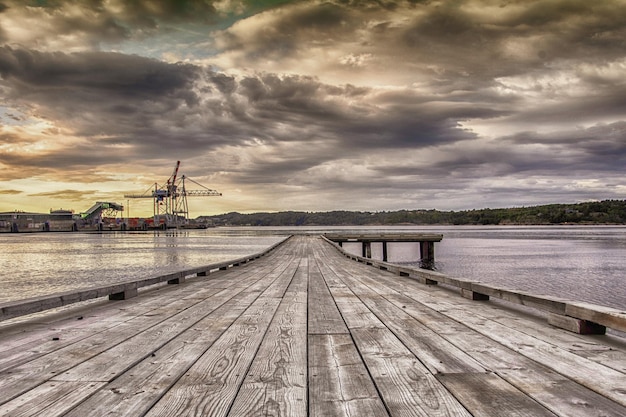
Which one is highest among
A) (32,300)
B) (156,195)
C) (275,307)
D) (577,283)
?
(156,195)

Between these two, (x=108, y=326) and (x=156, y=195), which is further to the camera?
(x=156, y=195)

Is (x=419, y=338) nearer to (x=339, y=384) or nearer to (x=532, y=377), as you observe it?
(x=532, y=377)

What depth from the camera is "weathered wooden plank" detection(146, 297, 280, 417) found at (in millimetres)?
2531

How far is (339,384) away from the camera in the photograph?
9.57 feet

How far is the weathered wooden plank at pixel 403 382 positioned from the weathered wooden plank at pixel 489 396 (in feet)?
0.24

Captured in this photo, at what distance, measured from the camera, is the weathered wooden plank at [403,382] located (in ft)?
8.21

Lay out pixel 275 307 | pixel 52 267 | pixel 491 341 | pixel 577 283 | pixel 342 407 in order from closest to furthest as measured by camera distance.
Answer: pixel 342 407
pixel 491 341
pixel 275 307
pixel 577 283
pixel 52 267

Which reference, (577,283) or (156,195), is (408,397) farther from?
(156,195)

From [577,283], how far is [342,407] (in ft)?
81.4

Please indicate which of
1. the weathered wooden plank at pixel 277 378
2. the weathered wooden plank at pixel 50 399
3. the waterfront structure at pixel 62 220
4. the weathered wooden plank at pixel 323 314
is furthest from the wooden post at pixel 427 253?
the waterfront structure at pixel 62 220

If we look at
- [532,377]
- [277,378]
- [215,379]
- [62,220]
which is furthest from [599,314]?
[62,220]

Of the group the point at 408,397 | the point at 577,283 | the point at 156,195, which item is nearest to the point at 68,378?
the point at 408,397

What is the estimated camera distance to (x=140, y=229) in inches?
6713

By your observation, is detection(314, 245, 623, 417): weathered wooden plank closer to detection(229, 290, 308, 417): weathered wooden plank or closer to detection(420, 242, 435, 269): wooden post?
detection(229, 290, 308, 417): weathered wooden plank
